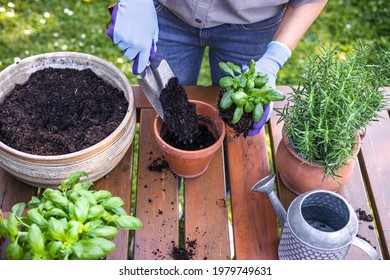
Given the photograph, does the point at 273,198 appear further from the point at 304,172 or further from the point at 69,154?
the point at 69,154

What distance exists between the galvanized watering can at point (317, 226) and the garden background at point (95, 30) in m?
1.57

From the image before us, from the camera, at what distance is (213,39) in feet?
5.42

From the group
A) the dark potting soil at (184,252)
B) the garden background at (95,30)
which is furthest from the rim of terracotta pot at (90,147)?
the garden background at (95,30)

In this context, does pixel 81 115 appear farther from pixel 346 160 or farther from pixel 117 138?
pixel 346 160

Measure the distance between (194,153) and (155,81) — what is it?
27 cm

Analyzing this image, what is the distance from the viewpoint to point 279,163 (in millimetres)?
1371

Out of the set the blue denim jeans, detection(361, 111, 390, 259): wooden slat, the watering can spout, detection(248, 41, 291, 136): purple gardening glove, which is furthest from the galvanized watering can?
the blue denim jeans

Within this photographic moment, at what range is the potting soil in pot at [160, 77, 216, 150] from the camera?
4.39 feet

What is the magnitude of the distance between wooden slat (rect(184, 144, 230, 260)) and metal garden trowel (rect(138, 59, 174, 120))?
0.81 ft

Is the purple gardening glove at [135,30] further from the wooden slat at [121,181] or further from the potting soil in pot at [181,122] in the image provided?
the wooden slat at [121,181]

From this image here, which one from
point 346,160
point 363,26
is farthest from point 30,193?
point 363,26

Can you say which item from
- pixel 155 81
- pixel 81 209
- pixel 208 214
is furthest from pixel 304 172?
pixel 81 209

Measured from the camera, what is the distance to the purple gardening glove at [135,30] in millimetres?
1393

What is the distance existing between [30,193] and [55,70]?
0.40m
